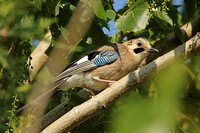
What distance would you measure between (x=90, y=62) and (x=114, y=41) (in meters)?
0.64

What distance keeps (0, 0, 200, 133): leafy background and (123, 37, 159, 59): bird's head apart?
15 centimetres

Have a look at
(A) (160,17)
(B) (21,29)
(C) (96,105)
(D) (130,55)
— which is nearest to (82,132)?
(C) (96,105)

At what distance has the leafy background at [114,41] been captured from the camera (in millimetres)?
657

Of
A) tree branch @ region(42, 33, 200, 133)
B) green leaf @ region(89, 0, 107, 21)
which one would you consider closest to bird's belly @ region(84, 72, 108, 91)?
tree branch @ region(42, 33, 200, 133)

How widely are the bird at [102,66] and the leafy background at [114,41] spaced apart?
207 mm

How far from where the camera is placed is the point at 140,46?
4844 millimetres

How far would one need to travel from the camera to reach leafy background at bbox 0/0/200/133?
0.66 metres

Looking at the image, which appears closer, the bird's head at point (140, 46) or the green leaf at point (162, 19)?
the green leaf at point (162, 19)

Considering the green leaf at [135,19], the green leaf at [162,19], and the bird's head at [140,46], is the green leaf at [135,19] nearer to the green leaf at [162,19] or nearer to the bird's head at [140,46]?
the green leaf at [162,19]

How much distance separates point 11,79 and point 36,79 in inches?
55.9

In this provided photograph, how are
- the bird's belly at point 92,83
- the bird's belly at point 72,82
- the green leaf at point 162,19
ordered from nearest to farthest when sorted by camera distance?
the green leaf at point 162,19
the bird's belly at point 72,82
the bird's belly at point 92,83

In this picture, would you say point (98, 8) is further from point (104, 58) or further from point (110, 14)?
point (104, 58)

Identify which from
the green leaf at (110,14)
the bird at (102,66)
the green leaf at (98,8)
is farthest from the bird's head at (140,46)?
the green leaf at (98,8)

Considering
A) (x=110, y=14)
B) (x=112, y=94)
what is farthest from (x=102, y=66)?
(x=112, y=94)
